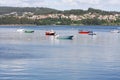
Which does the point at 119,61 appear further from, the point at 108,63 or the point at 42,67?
the point at 42,67

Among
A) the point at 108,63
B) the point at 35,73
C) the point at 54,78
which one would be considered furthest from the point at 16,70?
the point at 108,63

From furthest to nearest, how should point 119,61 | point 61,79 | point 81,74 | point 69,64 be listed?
point 119,61
point 69,64
point 81,74
point 61,79

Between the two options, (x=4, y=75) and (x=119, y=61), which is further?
(x=119, y=61)

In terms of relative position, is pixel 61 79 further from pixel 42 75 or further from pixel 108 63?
pixel 108 63

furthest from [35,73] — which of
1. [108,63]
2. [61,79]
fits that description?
[108,63]

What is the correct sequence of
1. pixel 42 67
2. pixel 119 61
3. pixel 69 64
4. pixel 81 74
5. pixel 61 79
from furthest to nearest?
pixel 119 61, pixel 69 64, pixel 42 67, pixel 81 74, pixel 61 79

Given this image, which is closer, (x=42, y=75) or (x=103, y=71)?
(x=42, y=75)

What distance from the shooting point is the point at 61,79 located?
1016 inches

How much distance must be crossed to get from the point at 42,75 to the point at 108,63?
26.6ft

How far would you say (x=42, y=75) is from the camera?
2738 cm

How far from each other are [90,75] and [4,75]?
482cm

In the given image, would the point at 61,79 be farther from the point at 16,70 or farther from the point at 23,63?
the point at 23,63

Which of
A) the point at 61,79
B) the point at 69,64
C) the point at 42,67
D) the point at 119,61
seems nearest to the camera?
the point at 61,79

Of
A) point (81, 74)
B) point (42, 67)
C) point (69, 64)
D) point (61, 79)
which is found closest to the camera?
point (61, 79)
